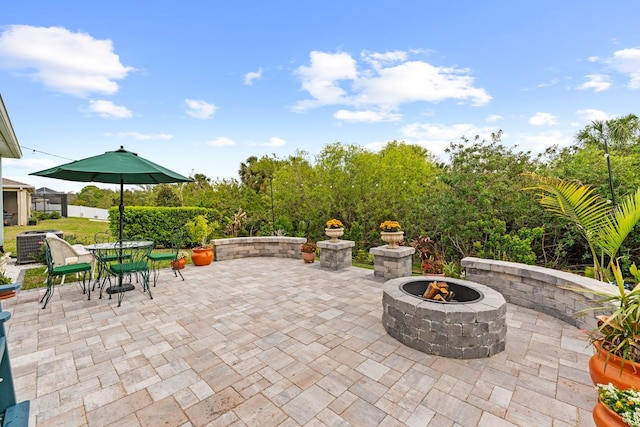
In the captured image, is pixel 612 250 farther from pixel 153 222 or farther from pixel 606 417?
pixel 153 222

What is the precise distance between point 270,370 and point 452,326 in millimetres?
1824

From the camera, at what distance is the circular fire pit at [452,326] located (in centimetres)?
267

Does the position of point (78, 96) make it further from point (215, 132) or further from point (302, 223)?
point (302, 223)

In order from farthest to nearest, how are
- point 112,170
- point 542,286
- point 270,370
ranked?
1. point 542,286
2. point 112,170
3. point 270,370

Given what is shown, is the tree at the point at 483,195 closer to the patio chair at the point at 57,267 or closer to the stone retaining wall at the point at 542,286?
the stone retaining wall at the point at 542,286

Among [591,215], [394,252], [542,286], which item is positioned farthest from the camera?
[394,252]

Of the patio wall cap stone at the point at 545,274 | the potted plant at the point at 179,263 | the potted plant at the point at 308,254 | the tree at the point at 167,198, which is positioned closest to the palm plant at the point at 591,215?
the patio wall cap stone at the point at 545,274

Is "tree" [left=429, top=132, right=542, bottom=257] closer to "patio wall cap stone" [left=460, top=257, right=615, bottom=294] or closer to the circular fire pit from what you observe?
"patio wall cap stone" [left=460, top=257, right=615, bottom=294]

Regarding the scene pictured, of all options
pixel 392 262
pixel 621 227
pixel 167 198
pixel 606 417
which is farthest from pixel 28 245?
pixel 621 227

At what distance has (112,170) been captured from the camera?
3.70 metres

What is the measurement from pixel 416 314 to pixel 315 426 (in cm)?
152

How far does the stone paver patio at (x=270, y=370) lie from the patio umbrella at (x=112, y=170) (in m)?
1.98

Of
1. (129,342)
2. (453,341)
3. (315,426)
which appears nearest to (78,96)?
(129,342)

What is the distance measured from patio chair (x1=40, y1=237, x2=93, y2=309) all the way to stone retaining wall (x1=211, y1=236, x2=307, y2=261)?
298 cm
